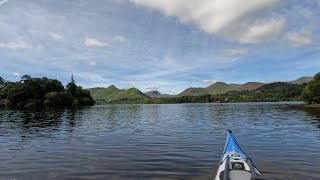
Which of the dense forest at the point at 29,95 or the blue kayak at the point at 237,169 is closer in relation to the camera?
the blue kayak at the point at 237,169

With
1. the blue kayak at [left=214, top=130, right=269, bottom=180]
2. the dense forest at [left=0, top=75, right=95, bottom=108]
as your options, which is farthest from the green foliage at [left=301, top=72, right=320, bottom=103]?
the dense forest at [left=0, top=75, right=95, bottom=108]

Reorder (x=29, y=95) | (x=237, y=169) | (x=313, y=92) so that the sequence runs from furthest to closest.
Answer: (x=29, y=95) < (x=313, y=92) < (x=237, y=169)

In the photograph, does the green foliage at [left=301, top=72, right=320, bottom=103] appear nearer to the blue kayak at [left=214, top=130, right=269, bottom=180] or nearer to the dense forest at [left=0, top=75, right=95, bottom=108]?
the blue kayak at [left=214, top=130, right=269, bottom=180]

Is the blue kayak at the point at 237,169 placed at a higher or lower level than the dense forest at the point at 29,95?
lower

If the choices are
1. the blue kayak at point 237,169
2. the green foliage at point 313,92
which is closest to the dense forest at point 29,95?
the green foliage at point 313,92

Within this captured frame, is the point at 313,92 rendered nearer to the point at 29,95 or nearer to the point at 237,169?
the point at 237,169

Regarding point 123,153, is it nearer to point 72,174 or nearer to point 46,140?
point 72,174

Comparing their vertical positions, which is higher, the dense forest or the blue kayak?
the dense forest

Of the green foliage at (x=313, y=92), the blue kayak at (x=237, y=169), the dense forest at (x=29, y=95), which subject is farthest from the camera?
the dense forest at (x=29, y=95)

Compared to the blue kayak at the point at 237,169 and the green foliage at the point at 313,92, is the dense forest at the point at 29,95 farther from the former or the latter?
the blue kayak at the point at 237,169

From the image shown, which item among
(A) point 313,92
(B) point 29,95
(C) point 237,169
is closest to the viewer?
(C) point 237,169

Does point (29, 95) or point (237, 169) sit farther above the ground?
point (29, 95)

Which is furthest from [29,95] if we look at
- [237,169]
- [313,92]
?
[237,169]

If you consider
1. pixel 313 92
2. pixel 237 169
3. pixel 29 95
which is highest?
pixel 29 95
